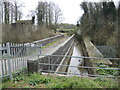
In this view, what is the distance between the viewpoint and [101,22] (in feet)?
72.5

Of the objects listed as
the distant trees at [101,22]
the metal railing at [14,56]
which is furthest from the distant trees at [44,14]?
the metal railing at [14,56]

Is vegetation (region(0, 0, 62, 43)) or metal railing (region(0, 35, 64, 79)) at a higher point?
vegetation (region(0, 0, 62, 43))

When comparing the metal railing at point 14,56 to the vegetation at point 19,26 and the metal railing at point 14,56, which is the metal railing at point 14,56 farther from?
the vegetation at point 19,26

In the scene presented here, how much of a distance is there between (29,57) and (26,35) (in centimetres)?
924

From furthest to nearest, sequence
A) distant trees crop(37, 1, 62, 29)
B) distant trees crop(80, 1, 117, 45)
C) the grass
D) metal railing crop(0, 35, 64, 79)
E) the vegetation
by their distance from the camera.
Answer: distant trees crop(37, 1, 62, 29) < distant trees crop(80, 1, 117, 45) < the vegetation < metal railing crop(0, 35, 64, 79) < the grass

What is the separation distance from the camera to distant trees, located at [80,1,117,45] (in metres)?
19.9

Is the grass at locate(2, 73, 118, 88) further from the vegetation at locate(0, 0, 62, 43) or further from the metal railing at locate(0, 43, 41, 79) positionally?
the vegetation at locate(0, 0, 62, 43)

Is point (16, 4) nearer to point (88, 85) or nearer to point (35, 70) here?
point (35, 70)

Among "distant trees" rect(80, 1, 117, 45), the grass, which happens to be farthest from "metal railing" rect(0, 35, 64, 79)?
"distant trees" rect(80, 1, 117, 45)

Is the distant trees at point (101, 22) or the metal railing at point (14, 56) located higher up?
the distant trees at point (101, 22)

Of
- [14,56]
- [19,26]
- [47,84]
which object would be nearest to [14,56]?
[14,56]

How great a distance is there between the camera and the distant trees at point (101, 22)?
1994 centimetres

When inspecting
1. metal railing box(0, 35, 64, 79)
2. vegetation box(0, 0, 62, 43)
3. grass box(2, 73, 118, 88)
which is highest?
vegetation box(0, 0, 62, 43)

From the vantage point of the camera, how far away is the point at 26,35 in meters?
13.7
